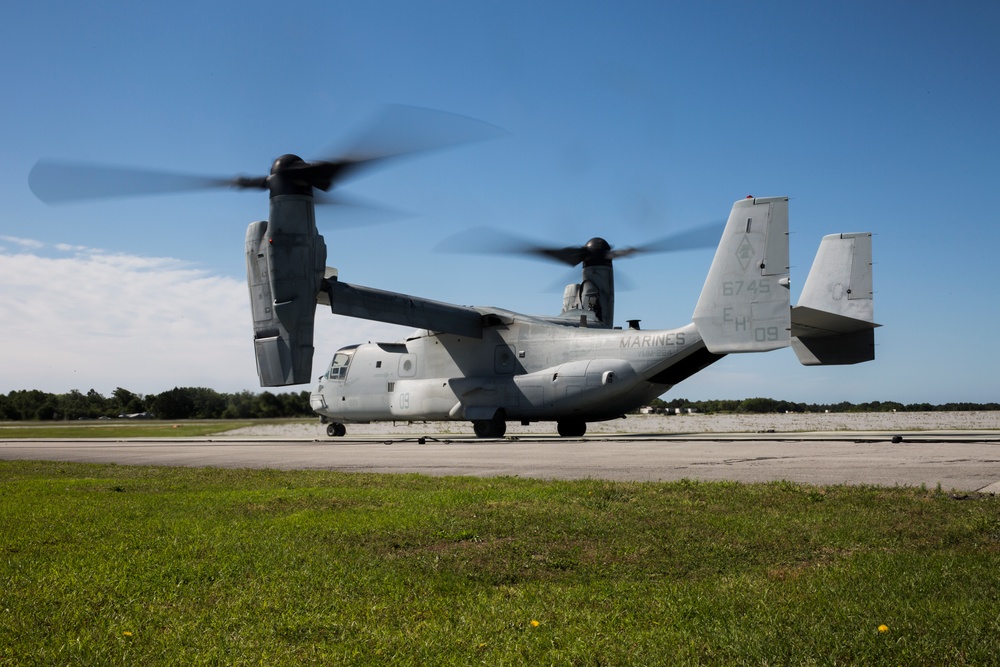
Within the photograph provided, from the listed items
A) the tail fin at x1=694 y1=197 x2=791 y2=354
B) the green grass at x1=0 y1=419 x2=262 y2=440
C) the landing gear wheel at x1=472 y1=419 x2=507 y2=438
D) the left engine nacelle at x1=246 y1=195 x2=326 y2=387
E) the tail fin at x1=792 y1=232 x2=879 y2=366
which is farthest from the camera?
the green grass at x1=0 y1=419 x2=262 y2=440

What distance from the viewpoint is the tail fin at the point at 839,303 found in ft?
68.7

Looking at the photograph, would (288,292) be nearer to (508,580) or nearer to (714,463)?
(714,463)

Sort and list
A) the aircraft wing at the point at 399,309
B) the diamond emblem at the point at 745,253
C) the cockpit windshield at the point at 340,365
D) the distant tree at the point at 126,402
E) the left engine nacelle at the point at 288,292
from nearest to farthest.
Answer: the diamond emblem at the point at 745,253, the left engine nacelle at the point at 288,292, the aircraft wing at the point at 399,309, the cockpit windshield at the point at 340,365, the distant tree at the point at 126,402

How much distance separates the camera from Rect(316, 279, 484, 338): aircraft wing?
82.9 feet

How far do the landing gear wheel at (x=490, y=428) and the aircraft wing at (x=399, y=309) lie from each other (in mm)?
3017

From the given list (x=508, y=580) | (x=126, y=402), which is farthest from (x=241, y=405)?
(x=508, y=580)

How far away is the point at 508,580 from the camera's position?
4879 millimetres

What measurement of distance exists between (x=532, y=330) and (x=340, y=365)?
8.75 meters

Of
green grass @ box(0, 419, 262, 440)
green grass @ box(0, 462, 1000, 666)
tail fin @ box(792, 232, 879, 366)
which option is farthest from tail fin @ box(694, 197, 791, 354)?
green grass @ box(0, 419, 262, 440)

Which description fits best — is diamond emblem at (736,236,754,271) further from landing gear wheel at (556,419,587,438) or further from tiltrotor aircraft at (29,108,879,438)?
landing gear wheel at (556,419,587,438)

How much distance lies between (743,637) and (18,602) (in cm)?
365

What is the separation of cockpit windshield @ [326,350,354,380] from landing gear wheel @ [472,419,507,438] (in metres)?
6.77

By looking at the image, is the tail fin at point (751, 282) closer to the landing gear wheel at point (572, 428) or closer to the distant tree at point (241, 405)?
the landing gear wheel at point (572, 428)

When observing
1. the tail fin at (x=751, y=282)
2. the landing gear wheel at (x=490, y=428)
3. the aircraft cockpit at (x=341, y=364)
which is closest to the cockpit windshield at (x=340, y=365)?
the aircraft cockpit at (x=341, y=364)
